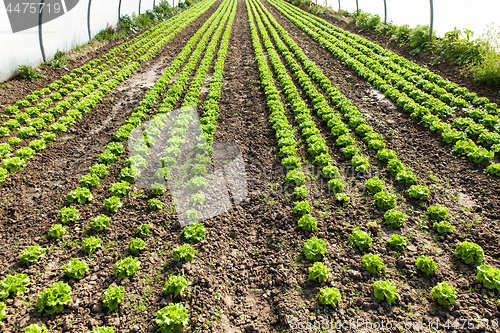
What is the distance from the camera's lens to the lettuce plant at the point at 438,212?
626 centimetres

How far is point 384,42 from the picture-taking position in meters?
20.5

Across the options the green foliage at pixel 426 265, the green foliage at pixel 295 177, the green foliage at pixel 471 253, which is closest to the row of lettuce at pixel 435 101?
the green foliage at pixel 471 253

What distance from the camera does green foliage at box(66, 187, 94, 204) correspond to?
7020 millimetres

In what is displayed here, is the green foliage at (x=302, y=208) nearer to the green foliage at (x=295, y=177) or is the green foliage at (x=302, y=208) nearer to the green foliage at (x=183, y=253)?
the green foliage at (x=295, y=177)

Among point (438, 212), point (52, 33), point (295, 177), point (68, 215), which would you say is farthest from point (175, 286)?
point (52, 33)

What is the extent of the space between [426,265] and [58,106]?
13.2 metres

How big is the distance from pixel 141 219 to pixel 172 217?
73 cm

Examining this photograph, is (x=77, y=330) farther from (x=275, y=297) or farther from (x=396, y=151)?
(x=396, y=151)

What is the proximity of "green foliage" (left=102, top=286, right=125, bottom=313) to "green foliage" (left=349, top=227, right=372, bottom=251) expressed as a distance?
4.54 m

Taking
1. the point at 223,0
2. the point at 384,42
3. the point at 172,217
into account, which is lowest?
the point at 172,217

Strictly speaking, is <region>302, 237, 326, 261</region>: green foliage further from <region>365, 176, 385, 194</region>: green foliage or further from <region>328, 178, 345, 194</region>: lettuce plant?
<region>365, 176, 385, 194</region>: green foliage

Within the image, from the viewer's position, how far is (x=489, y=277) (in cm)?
486

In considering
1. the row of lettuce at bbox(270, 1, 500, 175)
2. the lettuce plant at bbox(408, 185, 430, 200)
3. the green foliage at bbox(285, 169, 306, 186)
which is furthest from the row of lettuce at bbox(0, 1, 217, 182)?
the row of lettuce at bbox(270, 1, 500, 175)

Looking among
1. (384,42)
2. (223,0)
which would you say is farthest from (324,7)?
(223,0)
